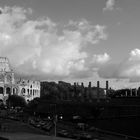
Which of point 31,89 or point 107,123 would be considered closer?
point 107,123

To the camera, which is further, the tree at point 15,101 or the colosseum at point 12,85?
the colosseum at point 12,85

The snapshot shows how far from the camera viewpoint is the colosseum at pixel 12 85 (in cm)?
13925

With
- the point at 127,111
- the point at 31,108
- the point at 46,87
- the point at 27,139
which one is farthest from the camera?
the point at 46,87

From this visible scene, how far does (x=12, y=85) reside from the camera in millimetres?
140750

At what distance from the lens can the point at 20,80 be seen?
5704 inches

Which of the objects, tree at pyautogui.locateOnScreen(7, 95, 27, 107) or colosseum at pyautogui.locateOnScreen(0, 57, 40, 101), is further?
colosseum at pyautogui.locateOnScreen(0, 57, 40, 101)

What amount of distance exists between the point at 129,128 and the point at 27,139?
121 feet

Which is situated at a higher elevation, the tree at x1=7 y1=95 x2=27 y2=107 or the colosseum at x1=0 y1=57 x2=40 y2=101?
the colosseum at x1=0 y1=57 x2=40 y2=101

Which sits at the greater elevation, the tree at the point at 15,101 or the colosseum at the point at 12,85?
the colosseum at the point at 12,85

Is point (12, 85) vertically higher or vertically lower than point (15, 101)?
higher

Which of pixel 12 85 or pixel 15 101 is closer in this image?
pixel 15 101

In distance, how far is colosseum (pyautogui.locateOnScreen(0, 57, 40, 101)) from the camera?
13925 cm

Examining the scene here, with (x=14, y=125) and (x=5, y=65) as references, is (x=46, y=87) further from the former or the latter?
(x=14, y=125)

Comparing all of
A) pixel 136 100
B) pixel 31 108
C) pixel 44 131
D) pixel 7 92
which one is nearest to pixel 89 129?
pixel 44 131
